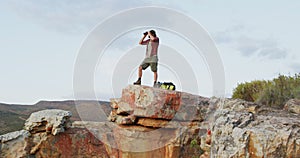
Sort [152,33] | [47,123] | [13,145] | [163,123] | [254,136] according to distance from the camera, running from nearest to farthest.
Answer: [254,136], [163,123], [13,145], [47,123], [152,33]

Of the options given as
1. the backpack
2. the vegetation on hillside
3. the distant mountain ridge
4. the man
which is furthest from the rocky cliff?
the distant mountain ridge

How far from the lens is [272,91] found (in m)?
9.67

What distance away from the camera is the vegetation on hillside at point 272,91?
9336 millimetres

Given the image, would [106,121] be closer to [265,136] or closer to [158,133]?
[158,133]

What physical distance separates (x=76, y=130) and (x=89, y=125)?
0.42 m

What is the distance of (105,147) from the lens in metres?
9.48

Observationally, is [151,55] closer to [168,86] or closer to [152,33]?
[152,33]

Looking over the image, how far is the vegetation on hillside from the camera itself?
9.34 meters

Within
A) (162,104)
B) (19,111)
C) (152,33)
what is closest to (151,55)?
(152,33)

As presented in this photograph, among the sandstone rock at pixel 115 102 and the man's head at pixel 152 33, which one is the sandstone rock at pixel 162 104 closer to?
the sandstone rock at pixel 115 102

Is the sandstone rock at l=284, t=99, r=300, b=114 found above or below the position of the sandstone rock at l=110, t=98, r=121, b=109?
below

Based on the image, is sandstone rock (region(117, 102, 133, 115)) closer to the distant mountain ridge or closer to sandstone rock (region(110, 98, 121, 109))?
sandstone rock (region(110, 98, 121, 109))

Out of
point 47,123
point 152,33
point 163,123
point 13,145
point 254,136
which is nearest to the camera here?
point 254,136

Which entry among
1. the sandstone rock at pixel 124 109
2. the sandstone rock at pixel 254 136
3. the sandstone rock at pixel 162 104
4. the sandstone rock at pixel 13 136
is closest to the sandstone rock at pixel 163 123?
the sandstone rock at pixel 162 104
